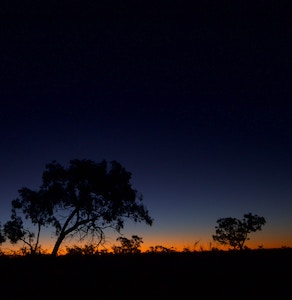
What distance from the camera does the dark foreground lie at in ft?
22.6

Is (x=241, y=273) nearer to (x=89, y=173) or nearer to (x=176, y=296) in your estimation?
(x=176, y=296)

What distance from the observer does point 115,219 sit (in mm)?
35000

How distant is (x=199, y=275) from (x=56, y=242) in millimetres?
27341

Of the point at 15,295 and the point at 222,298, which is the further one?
the point at 15,295

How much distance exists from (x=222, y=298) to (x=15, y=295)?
421 centimetres

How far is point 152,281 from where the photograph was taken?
8.19m

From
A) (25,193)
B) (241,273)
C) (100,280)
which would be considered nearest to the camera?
(100,280)

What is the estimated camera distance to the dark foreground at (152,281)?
6887mm

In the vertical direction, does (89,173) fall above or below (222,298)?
above

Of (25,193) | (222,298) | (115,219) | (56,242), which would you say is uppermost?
(25,193)

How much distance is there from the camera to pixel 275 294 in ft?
21.9

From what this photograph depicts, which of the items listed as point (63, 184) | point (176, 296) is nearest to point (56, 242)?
point (63, 184)

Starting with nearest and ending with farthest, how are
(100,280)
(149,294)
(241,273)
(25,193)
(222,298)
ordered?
(222,298), (149,294), (100,280), (241,273), (25,193)

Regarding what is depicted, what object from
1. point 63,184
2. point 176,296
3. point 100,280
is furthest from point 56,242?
point 176,296
